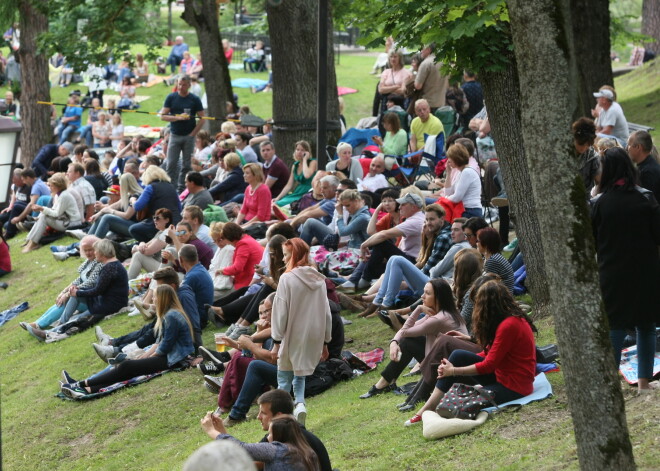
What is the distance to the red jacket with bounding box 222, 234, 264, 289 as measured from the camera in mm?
13688

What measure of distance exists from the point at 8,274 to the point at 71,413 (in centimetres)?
839

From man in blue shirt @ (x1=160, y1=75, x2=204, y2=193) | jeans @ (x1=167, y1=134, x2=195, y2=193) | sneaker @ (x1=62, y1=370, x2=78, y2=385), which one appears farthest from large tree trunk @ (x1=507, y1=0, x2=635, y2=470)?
jeans @ (x1=167, y1=134, x2=195, y2=193)

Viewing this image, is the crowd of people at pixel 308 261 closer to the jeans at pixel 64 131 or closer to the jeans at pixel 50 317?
the jeans at pixel 50 317

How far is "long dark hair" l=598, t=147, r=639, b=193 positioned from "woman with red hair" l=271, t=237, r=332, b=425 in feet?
10.0

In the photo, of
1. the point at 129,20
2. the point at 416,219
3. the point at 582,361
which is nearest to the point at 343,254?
the point at 416,219

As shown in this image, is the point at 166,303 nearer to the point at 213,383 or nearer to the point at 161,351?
the point at 161,351

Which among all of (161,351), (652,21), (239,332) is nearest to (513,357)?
(239,332)

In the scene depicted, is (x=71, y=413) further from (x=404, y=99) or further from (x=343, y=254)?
(x=404, y=99)

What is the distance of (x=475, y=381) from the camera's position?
8531 mm

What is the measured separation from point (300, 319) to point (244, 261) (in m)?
4.15

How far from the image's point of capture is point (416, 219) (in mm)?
12797

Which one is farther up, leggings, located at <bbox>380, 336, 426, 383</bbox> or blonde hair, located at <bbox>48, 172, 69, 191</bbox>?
leggings, located at <bbox>380, 336, 426, 383</bbox>

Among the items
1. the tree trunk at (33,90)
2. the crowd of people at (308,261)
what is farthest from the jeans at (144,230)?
the tree trunk at (33,90)

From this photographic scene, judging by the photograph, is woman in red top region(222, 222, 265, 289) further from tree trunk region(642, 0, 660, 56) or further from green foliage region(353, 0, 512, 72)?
tree trunk region(642, 0, 660, 56)
